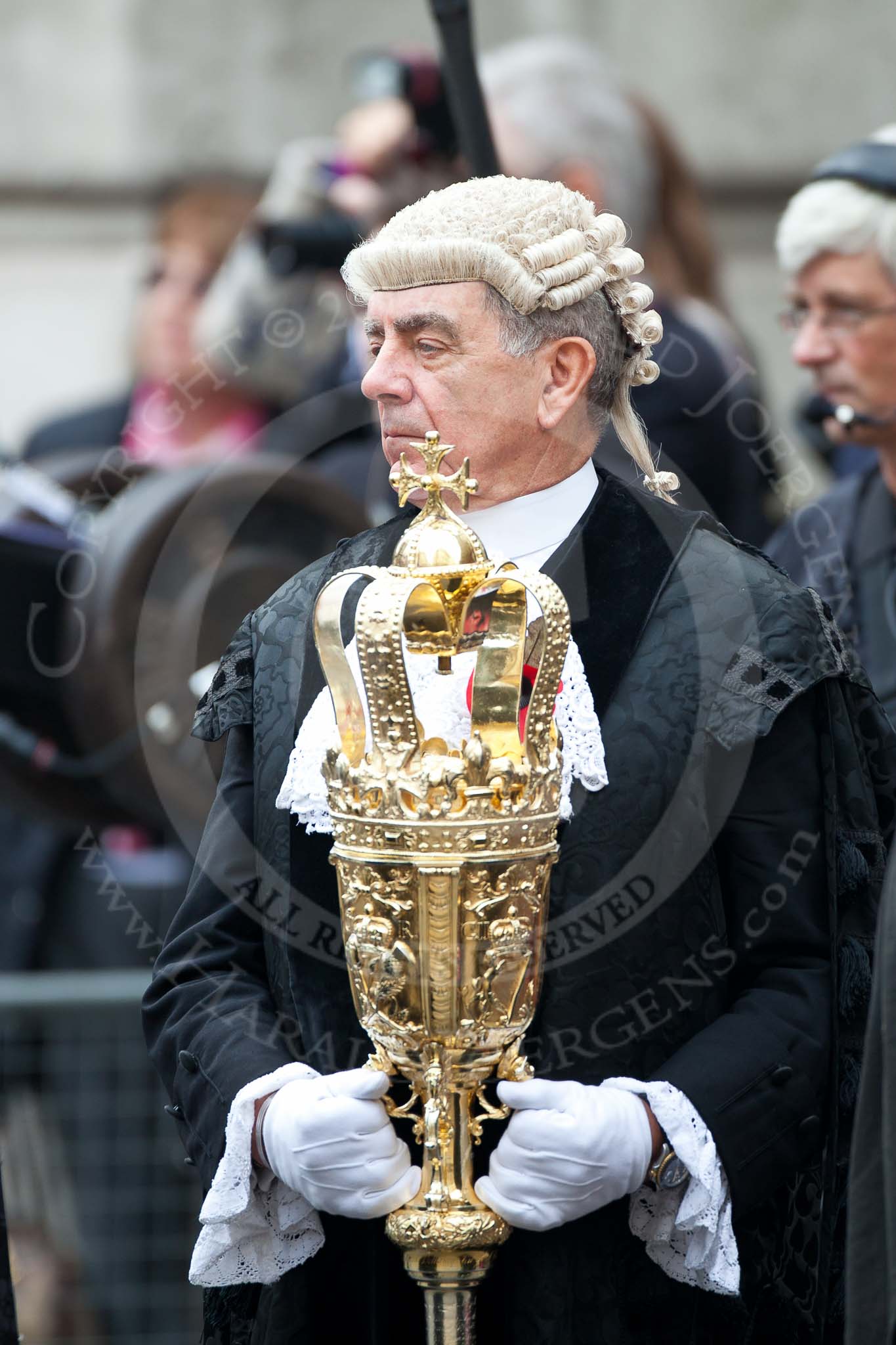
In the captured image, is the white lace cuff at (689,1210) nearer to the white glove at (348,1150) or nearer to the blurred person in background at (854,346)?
the white glove at (348,1150)

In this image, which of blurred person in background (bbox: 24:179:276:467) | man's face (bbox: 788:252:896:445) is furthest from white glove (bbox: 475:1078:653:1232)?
blurred person in background (bbox: 24:179:276:467)

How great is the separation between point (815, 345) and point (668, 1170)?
1972mm

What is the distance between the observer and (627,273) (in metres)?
2.45

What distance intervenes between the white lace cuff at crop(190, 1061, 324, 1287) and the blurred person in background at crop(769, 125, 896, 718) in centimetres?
170

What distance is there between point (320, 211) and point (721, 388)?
153cm

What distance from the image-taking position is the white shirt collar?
8.02 feet

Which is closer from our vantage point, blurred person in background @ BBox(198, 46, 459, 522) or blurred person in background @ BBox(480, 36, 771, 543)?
blurred person in background @ BBox(480, 36, 771, 543)

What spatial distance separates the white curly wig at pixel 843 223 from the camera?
3697 mm

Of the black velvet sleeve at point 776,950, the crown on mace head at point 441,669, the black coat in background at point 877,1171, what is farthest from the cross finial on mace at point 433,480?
the black coat in background at point 877,1171

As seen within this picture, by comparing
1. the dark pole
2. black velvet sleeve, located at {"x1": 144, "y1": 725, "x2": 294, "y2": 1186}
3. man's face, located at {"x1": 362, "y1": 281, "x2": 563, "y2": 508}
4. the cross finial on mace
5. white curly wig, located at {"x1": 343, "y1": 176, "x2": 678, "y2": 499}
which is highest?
the dark pole

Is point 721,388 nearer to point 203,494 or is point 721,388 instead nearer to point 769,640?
point 203,494

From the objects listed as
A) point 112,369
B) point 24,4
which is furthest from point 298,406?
point 24,4

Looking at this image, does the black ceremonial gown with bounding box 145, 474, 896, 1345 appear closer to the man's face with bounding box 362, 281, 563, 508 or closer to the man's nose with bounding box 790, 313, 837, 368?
the man's face with bounding box 362, 281, 563, 508

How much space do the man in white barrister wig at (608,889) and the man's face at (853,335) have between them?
1.34 metres
